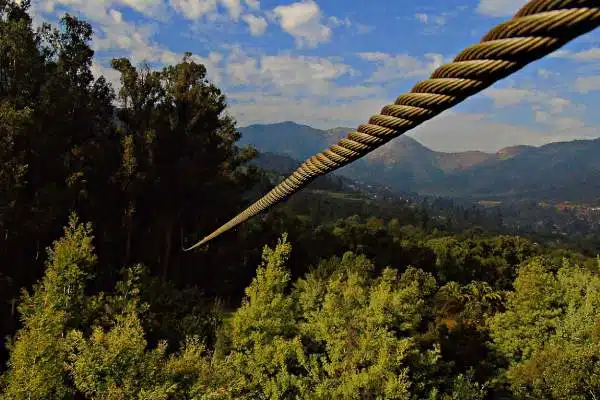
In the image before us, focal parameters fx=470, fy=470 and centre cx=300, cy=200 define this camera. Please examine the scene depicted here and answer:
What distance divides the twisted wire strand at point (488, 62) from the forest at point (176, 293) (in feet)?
38.6

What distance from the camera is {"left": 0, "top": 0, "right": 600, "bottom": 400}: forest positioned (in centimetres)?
1407

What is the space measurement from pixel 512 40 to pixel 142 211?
28.7 m

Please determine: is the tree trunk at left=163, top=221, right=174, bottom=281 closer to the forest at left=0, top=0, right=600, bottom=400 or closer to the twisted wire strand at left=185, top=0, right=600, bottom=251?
the forest at left=0, top=0, right=600, bottom=400

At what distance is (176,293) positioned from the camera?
972 inches

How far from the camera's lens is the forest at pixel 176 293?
14070mm

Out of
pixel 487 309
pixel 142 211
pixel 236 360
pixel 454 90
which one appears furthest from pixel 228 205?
pixel 454 90

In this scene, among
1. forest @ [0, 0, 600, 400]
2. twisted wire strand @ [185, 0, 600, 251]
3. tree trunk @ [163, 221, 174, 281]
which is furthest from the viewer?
tree trunk @ [163, 221, 174, 281]

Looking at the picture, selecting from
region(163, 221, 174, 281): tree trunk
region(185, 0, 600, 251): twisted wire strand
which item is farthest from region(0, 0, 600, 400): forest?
region(185, 0, 600, 251): twisted wire strand

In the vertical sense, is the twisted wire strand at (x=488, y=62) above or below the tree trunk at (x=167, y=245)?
above

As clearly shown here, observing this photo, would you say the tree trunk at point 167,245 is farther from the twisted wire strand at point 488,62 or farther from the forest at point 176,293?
the twisted wire strand at point 488,62

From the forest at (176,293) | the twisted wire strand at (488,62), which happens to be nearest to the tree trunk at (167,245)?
the forest at (176,293)

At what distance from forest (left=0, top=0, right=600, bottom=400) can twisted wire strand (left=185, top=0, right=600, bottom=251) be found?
1176 centimetres

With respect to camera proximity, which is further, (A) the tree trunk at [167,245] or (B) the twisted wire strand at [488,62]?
(A) the tree trunk at [167,245]

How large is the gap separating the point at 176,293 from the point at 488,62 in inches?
997
